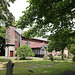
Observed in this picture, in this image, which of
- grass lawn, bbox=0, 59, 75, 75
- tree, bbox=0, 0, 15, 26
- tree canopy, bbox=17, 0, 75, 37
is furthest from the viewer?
tree, bbox=0, 0, 15, 26

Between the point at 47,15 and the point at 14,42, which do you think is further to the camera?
the point at 14,42

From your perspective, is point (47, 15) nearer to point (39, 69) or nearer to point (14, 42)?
point (39, 69)

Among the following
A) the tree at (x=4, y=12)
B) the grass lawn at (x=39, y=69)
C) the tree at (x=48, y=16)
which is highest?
the tree at (x=4, y=12)

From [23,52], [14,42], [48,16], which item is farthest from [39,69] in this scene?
[14,42]

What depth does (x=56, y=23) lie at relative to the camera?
941 centimetres

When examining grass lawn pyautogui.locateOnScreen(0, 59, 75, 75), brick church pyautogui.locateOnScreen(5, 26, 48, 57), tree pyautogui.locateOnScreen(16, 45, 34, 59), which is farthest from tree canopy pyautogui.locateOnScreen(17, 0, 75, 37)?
brick church pyautogui.locateOnScreen(5, 26, 48, 57)

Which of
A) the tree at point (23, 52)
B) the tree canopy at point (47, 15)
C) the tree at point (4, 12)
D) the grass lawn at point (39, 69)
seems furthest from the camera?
the tree at point (23, 52)

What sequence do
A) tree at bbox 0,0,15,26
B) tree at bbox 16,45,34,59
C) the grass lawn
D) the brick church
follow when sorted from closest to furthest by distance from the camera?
the grass lawn
tree at bbox 0,0,15,26
tree at bbox 16,45,34,59
the brick church

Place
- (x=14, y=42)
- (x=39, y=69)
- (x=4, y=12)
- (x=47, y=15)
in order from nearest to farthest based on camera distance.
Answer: (x=47, y=15) → (x=39, y=69) → (x=4, y=12) → (x=14, y=42)

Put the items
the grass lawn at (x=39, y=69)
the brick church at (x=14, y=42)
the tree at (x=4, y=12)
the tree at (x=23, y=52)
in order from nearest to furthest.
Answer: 1. the grass lawn at (x=39, y=69)
2. the tree at (x=4, y=12)
3. the tree at (x=23, y=52)
4. the brick church at (x=14, y=42)

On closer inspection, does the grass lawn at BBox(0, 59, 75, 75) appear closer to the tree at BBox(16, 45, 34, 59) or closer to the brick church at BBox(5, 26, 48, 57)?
the tree at BBox(16, 45, 34, 59)

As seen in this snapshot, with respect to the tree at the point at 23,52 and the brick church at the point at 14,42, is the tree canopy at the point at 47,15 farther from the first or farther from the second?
the brick church at the point at 14,42

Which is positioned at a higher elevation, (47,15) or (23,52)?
(47,15)

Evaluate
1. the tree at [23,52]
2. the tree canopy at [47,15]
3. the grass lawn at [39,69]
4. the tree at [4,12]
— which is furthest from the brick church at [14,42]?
the tree canopy at [47,15]
